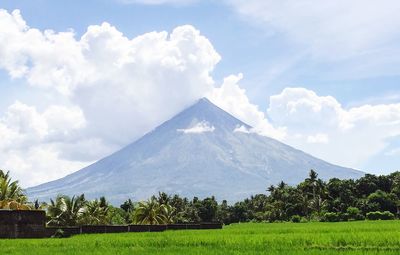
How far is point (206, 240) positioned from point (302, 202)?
6580 centimetres

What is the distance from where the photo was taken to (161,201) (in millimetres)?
68250

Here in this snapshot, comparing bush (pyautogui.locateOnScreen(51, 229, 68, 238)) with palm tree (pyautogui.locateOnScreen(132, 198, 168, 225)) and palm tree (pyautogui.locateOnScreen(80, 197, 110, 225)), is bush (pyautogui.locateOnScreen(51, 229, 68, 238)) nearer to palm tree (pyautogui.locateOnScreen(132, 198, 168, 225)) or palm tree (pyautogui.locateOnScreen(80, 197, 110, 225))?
palm tree (pyautogui.locateOnScreen(80, 197, 110, 225))

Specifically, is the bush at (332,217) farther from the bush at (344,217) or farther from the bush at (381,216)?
the bush at (381,216)

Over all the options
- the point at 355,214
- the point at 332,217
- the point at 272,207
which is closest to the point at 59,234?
the point at 332,217

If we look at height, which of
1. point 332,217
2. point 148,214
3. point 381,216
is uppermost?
point 148,214

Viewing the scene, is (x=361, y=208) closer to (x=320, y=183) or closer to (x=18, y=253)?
(x=320, y=183)

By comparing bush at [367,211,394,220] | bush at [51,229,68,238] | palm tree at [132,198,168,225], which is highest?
palm tree at [132,198,168,225]

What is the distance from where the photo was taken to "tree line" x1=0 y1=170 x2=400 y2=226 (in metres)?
49.8

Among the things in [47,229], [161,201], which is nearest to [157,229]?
[47,229]

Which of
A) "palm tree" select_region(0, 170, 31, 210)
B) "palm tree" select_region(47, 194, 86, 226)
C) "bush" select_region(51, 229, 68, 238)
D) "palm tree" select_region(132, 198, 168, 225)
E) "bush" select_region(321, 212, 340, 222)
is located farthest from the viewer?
"bush" select_region(321, 212, 340, 222)

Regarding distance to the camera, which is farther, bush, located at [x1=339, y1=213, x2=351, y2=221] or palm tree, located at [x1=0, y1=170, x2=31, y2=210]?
bush, located at [x1=339, y1=213, x2=351, y2=221]

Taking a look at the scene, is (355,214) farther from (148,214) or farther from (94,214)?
(94,214)

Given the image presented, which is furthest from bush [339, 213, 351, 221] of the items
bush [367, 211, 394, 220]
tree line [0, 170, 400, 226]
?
bush [367, 211, 394, 220]

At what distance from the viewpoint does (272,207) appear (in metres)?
93.7
